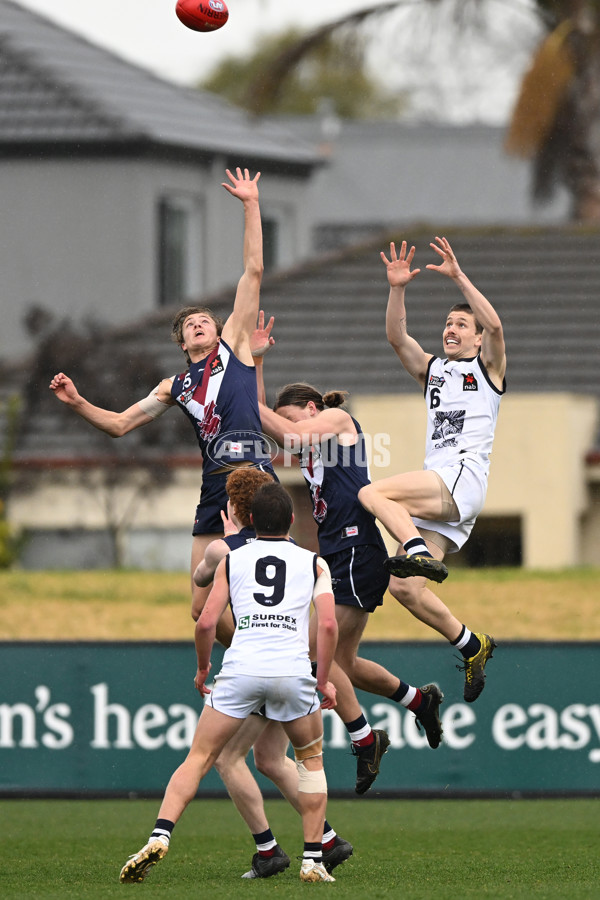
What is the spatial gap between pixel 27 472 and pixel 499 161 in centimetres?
2361

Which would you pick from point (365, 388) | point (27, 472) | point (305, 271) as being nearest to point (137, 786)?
point (27, 472)

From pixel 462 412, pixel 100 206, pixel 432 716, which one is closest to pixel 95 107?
pixel 100 206

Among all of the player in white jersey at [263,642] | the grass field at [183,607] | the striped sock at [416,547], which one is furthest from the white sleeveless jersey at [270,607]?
the grass field at [183,607]

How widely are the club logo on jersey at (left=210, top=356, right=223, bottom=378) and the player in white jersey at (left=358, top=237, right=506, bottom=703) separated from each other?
3.07 feet

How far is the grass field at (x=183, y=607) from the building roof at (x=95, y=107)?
6.80m

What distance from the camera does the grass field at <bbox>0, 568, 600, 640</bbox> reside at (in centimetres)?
1515

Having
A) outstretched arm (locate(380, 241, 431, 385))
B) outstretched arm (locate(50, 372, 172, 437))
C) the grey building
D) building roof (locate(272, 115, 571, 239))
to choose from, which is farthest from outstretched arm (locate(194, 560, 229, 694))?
building roof (locate(272, 115, 571, 239))

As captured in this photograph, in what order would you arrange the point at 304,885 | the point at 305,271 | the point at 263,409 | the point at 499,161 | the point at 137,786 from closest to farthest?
the point at 304,885 < the point at 263,409 < the point at 137,786 < the point at 305,271 < the point at 499,161

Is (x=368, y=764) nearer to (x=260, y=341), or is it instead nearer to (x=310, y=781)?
(x=310, y=781)

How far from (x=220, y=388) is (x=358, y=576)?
1.19 metres

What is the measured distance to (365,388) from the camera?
66.4 feet

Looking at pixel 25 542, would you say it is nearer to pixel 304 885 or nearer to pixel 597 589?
pixel 597 589

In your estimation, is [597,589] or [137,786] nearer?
[137,786]

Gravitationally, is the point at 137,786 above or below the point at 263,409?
below
